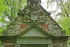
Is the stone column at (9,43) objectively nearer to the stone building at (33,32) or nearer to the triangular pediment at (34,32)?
the stone building at (33,32)

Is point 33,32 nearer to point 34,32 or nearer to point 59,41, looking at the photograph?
point 34,32

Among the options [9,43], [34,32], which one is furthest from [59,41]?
[9,43]

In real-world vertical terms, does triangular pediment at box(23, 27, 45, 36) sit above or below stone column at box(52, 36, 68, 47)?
above

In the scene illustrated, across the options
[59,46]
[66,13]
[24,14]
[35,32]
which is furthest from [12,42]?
[66,13]

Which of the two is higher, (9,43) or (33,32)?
(33,32)

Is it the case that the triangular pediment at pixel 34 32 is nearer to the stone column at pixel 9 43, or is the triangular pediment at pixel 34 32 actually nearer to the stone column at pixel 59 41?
the stone column at pixel 59 41

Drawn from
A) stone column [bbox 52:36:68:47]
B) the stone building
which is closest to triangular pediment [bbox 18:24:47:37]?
the stone building

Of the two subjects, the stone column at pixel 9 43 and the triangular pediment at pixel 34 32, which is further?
the triangular pediment at pixel 34 32

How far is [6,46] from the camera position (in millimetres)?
8656

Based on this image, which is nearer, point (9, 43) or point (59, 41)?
point (9, 43)

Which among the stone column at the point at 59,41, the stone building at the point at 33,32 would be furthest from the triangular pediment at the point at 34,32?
the stone column at the point at 59,41

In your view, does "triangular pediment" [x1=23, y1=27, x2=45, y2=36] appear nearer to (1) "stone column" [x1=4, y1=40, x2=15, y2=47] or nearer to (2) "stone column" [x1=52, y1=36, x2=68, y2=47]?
(2) "stone column" [x1=52, y1=36, x2=68, y2=47]

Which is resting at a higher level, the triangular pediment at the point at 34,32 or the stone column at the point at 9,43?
the triangular pediment at the point at 34,32

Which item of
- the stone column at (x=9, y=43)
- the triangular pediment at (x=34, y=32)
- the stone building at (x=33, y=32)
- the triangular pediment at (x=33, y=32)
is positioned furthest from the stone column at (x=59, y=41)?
the stone column at (x=9, y=43)
